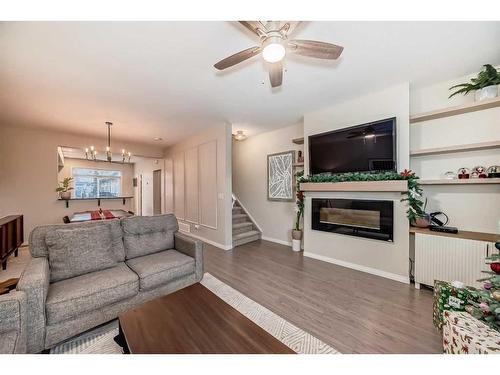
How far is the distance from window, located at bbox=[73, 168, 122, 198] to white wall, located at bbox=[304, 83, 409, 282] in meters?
8.53

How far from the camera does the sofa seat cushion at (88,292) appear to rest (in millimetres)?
1463

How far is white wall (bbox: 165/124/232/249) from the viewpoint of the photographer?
4102mm

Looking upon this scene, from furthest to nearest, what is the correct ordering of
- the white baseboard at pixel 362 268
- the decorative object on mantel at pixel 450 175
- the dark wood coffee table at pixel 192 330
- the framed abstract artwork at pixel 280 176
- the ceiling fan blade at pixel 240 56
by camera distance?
Result: the framed abstract artwork at pixel 280 176, the white baseboard at pixel 362 268, the decorative object on mantel at pixel 450 175, the ceiling fan blade at pixel 240 56, the dark wood coffee table at pixel 192 330

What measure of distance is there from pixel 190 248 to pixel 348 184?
249 cm

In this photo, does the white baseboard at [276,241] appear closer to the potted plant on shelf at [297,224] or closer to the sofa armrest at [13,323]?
the potted plant on shelf at [297,224]

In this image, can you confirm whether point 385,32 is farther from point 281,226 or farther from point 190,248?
point 281,226

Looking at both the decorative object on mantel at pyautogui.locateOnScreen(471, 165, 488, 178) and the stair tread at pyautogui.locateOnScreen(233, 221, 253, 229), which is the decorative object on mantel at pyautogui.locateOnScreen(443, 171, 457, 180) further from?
the stair tread at pyautogui.locateOnScreen(233, 221, 253, 229)

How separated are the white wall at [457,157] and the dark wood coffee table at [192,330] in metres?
2.98

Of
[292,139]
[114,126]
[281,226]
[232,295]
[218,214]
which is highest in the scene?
[114,126]

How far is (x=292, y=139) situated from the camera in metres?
4.35

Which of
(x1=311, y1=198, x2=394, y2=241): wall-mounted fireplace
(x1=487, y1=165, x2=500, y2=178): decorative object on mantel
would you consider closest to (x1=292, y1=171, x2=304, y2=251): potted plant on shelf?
(x1=311, y1=198, x2=394, y2=241): wall-mounted fireplace

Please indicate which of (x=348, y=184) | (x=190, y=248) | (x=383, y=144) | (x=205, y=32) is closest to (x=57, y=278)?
(x=190, y=248)

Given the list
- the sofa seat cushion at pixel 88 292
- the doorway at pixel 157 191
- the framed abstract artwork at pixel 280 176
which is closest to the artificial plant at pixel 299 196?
the framed abstract artwork at pixel 280 176

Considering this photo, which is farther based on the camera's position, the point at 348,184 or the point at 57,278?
the point at 348,184
